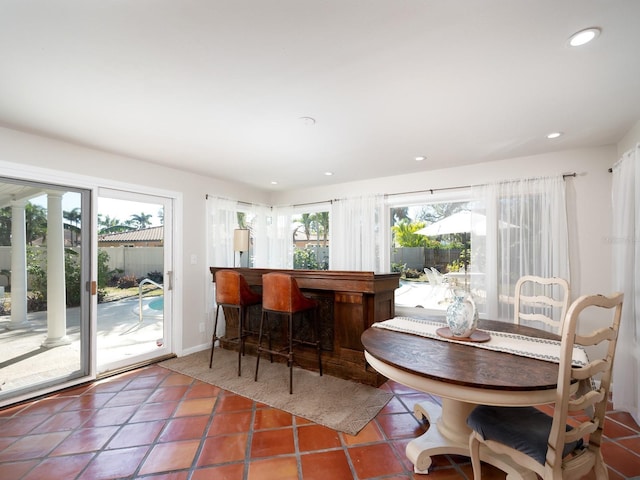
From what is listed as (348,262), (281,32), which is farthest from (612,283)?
(281,32)

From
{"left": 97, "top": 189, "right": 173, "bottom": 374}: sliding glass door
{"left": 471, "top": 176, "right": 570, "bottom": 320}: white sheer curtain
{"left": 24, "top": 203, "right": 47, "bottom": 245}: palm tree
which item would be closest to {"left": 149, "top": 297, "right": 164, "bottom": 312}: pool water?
{"left": 97, "top": 189, "right": 173, "bottom": 374}: sliding glass door

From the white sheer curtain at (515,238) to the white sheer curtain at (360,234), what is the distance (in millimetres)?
1160

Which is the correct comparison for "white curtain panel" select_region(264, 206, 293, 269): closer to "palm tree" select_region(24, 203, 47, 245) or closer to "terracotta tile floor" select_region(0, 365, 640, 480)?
"terracotta tile floor" select_region(0, 365, 640, 480)

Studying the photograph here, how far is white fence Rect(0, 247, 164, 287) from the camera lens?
3297 mm

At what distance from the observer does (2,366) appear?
2574 mm

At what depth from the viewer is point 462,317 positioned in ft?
5.90

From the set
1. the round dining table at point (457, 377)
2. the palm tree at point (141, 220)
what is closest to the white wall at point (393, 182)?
the palm tree at point (141, 220)

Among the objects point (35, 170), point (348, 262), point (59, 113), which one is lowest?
point (348, 262)

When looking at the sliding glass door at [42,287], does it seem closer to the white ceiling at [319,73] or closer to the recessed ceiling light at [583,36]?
the white ceiling at [319,73]

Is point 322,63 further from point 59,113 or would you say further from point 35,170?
point 35,170

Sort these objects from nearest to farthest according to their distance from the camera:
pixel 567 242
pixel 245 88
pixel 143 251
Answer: pixel 245 88 < pixel 567 242 < pixel 143 251

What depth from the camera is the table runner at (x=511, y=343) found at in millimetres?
1509

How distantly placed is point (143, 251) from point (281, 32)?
3125 mm

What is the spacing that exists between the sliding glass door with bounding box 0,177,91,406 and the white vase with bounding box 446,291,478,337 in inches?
135
